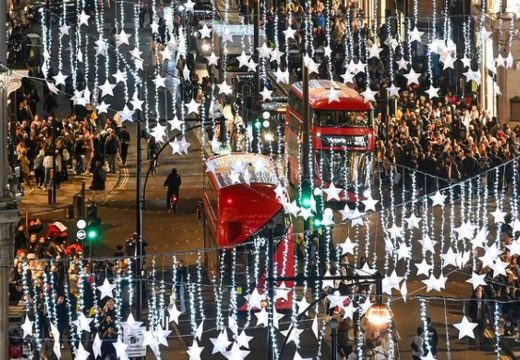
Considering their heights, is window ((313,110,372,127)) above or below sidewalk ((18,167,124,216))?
above

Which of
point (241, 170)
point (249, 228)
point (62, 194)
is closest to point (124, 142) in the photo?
point (62, 194)

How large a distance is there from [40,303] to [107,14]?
36470mm

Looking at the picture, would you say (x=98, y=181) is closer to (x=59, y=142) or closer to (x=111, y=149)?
(x=59, y=142)

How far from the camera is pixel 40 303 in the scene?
3738 centimetres

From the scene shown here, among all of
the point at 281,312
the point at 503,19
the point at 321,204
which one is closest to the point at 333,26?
the point at 503,19

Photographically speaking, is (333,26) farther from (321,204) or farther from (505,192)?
(321,204)

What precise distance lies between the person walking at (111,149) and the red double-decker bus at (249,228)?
39.6 feet

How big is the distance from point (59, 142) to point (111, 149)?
1892 millimetres

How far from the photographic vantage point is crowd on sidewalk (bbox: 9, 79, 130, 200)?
170 feet

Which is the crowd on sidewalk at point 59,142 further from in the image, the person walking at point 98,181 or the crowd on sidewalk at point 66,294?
the crowd on sidewalk at point 66,294

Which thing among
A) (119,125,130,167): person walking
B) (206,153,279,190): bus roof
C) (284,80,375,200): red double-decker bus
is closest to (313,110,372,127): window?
(284,80,375,200): red double-decker bus

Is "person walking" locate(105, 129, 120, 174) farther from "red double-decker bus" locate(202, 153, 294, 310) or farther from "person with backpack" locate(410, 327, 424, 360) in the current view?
"person with backpack" locate(410, 327, 424, 360)

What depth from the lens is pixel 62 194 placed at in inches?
2040

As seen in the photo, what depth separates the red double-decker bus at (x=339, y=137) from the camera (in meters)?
51.6
